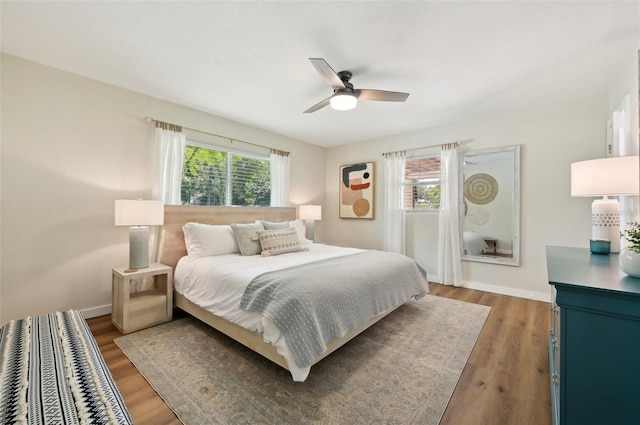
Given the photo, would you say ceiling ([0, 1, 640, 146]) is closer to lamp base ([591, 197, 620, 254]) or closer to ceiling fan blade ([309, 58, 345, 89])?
ceiling fan blade ([309, 58, 345, 89])

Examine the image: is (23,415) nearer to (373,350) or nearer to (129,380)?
(129,380)

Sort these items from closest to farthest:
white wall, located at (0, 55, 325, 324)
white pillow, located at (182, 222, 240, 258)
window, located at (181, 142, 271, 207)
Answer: white wall, located at (0, 55, 325, 324) < white pillow, located at (182, 222, 240, 258) < window, located at (181, 142, 271, 207)

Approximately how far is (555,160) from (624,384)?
3.15 m

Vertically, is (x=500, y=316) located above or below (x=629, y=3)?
below

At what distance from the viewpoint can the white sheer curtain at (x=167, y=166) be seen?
3.14 meters

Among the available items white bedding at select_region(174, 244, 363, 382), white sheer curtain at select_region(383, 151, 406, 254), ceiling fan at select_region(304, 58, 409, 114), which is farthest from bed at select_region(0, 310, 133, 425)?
white sheer curtain at select_region(383, 151, 406, 254)

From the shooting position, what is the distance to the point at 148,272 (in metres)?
2.54

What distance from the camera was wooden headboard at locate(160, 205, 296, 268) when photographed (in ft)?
10.1

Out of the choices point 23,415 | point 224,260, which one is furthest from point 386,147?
point 23,415

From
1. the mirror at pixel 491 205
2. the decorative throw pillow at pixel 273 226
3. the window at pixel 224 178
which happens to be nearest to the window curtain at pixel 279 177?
the window at pixel 224 178

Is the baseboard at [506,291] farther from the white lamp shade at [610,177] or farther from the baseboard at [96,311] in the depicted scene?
the baseboard at [96,311]

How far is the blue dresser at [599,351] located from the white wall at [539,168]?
266 centimetres

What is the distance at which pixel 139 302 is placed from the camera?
2.48m

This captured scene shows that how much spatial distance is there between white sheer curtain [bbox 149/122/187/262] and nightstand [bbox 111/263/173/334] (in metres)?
0.53
